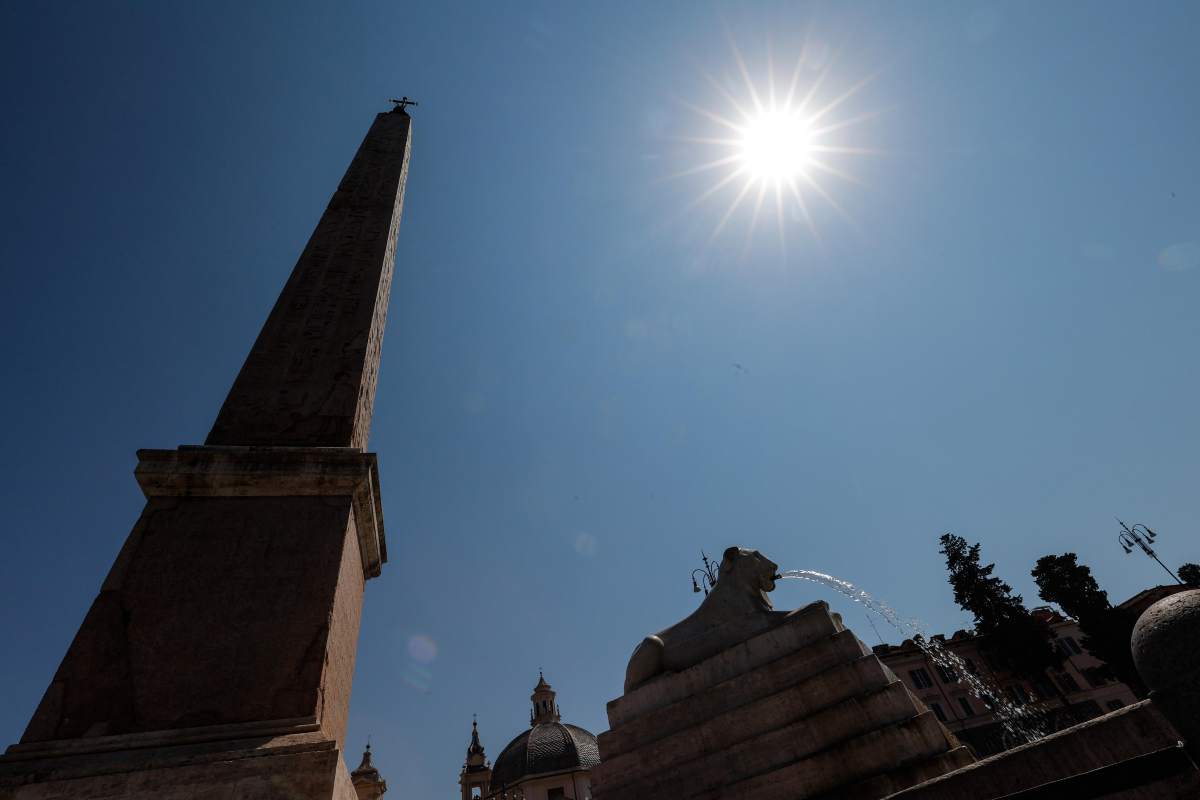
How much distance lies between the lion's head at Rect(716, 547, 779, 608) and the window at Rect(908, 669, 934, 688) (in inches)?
1506

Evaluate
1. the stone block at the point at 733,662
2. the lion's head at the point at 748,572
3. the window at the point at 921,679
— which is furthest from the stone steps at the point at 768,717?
the window at the point at 921,679

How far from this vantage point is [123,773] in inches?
76.6

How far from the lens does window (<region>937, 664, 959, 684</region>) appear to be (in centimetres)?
3797

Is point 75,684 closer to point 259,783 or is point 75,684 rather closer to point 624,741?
point 259,783

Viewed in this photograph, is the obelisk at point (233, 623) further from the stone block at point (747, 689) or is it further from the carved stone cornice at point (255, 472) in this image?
the stone block at point (747, 689)

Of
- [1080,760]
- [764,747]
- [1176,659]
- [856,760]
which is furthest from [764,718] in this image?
[1176,659]

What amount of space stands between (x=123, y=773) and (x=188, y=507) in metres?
1.27

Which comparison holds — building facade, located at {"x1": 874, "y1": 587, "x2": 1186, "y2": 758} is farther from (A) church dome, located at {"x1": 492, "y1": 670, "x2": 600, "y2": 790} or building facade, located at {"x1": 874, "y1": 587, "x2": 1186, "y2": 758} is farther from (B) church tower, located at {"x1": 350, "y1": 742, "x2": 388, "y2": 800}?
(B) church tower, located at {"x1": 350, "y1": 742, "x2": 388, "y2": 800}

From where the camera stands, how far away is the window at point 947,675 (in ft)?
125

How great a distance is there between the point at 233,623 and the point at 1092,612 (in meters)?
43.7

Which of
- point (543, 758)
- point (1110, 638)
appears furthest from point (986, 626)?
point (543, 758)

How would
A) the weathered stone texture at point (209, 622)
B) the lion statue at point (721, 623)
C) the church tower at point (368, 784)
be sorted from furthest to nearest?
the church tower at point (368, 784)
the lion statue at point (721, 623)
the weathered stone texture at point (209, 622)

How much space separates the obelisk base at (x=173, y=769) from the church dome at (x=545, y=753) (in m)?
42.5

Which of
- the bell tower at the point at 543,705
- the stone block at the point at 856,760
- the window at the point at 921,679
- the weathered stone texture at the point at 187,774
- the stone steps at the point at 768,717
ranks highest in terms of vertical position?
the bell tower at the point at 543,705
